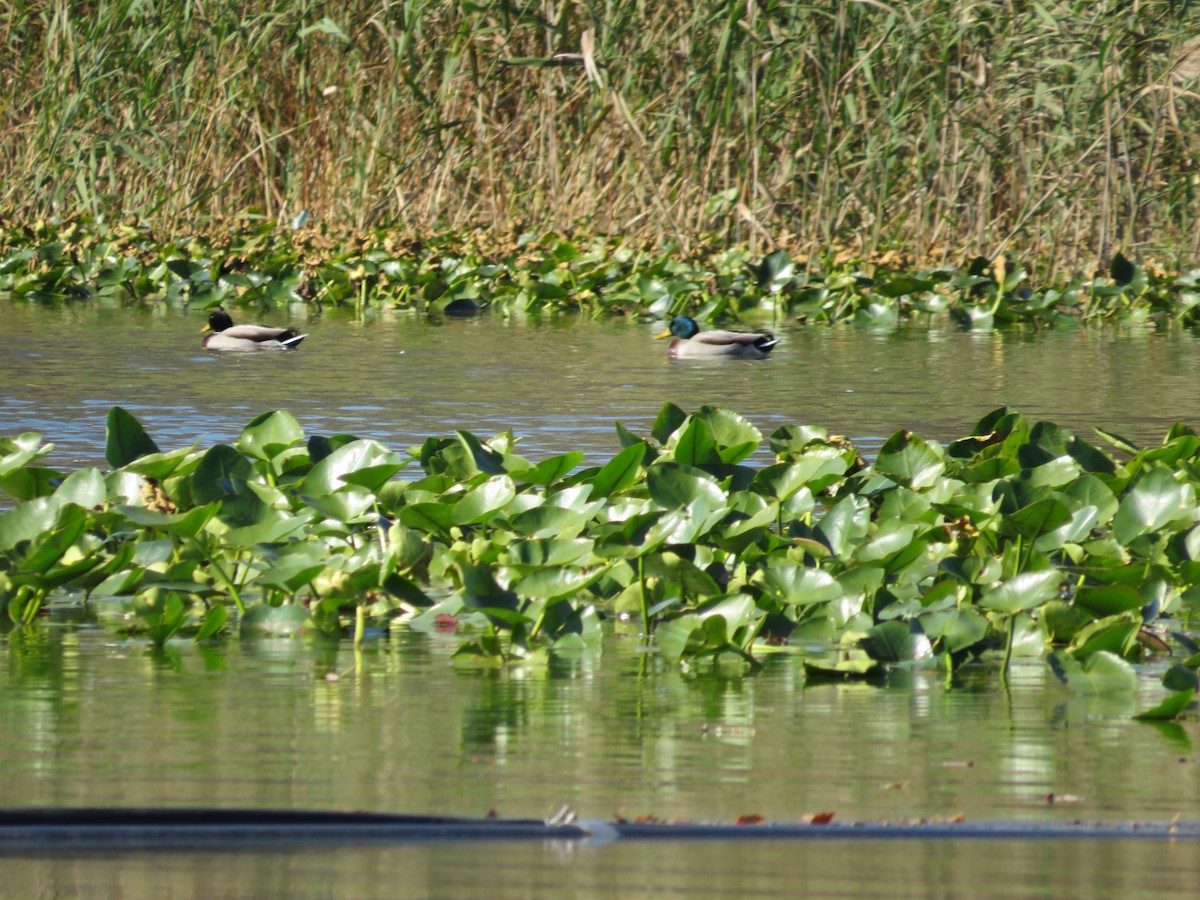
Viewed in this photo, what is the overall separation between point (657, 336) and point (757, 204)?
161cm

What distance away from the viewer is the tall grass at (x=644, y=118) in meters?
10.9

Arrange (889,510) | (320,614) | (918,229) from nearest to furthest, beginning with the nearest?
(320,614)
(889,510)
(918,229)

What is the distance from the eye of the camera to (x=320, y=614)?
365cm

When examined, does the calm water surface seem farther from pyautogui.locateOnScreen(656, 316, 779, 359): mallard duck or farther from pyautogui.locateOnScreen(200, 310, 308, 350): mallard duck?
pyautogui.locateOnScreen(656, 316, 779, 359): mallard duck

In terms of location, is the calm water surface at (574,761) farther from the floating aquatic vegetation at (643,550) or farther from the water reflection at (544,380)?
the water reflection at (544,380)

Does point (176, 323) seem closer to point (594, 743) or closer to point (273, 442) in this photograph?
point (273, 442)

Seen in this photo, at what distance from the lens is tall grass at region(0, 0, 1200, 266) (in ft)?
35.9

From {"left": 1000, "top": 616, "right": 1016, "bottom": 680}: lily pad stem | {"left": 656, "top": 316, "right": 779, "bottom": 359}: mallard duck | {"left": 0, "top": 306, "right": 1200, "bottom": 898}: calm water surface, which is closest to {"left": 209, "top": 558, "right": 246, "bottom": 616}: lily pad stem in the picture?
{"left": 0, "top": 306, "right": 1200, "bottom": 898}: calm water surface

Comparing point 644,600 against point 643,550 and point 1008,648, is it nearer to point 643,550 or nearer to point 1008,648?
point 643,550

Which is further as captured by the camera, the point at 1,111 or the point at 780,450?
the point at 1,111

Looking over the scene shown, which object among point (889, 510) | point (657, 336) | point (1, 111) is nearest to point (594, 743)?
point (889, 510)

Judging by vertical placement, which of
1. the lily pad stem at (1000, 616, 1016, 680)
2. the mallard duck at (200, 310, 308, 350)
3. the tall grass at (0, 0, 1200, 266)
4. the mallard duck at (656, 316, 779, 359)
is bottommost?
the mallard duck at (656, 316, 779, 359)

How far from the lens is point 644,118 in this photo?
1162 cm

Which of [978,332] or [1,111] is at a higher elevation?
[1,111]
